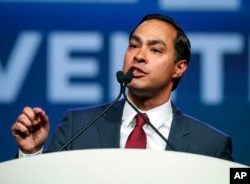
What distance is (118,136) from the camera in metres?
1.56

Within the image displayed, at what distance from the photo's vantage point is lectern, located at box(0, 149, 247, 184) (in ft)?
3.03

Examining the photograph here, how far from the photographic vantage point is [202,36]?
1991 millimetres

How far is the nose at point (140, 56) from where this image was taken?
1597mm

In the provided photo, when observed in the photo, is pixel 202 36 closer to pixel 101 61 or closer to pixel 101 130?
pixel 101 61

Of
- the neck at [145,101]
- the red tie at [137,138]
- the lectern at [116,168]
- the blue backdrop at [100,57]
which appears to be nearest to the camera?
the lectern at [116,168]

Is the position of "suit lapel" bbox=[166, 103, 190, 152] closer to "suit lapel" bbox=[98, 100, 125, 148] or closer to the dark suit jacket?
the dark suit jacket

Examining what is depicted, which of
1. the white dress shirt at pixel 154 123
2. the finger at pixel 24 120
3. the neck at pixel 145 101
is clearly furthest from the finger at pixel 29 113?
the neck at pixel 145 101

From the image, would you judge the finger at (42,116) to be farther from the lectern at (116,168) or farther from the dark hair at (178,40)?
the dark hair at (178,40)

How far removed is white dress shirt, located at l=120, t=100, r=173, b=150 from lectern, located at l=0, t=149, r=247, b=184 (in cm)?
56

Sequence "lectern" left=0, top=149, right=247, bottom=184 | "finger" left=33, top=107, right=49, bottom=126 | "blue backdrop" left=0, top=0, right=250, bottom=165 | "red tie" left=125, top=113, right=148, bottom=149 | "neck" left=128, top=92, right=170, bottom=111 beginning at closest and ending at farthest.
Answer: "lectern" left=0, top=149, right=247, bottom=184, "finger" left=33, top=107, right=49, bottom=126, "red tie" left=125, top=113, right=148, bottom=149, "neck" left=128, top=92, right=170, bottom=111, "blue backdrop" left=0, top=0, right=250, bottom=165

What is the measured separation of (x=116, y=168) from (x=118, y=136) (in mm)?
620

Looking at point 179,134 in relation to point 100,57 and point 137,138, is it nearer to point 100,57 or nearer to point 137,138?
point 137,138

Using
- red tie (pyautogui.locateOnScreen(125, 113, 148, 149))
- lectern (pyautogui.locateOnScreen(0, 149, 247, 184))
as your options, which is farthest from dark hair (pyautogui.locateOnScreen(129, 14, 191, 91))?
lectern (pyautogui.locateOnScreen(0, 149, 247, 184))

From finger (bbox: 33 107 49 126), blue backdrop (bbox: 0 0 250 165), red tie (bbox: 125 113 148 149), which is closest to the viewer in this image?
finger (bbox: 33 107 49 126)
